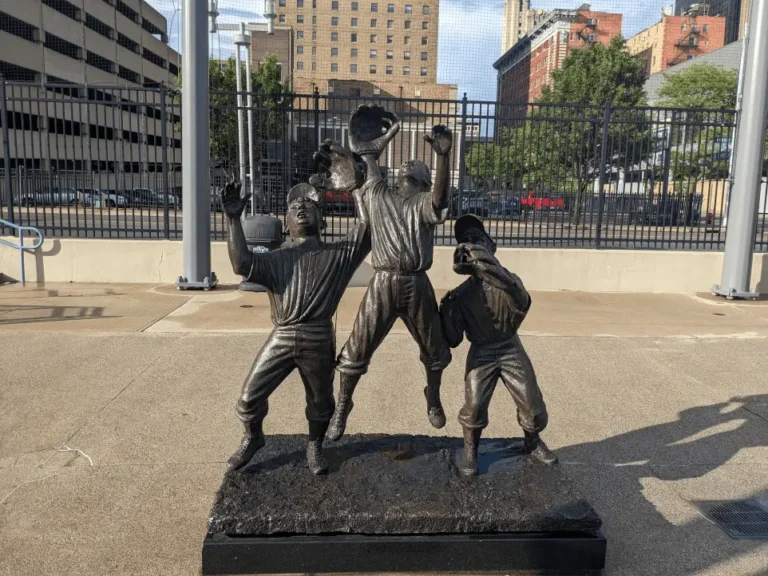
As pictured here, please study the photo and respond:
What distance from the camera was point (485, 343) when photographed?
329cm

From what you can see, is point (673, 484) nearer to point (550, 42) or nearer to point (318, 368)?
point (318, 368)

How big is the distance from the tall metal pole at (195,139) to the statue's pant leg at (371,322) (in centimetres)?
663

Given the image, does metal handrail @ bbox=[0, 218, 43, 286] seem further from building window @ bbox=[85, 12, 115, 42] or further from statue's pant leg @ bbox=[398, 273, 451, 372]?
building window @ bbox=[85, 12, 115, 42]

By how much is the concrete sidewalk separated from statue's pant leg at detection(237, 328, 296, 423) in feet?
2.28

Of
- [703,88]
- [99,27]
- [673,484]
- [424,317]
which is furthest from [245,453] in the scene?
[99,27]

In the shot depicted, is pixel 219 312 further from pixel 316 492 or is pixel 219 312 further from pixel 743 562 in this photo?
pixel 743 562

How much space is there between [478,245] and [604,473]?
173 cm

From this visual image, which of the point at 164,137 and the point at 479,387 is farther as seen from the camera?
the point at 164,137

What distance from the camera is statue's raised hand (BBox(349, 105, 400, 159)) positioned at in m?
3.47

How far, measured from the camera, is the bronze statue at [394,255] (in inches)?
128

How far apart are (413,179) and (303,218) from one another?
2.16ft

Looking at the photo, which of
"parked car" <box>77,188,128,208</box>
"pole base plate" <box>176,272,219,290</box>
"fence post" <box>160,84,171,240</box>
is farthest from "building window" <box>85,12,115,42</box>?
"pole base plate" <box>176,272,219,290</box>

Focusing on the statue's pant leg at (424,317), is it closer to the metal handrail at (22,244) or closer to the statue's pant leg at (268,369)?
the statue's pant leg at (268,369)

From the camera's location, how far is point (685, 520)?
3383 millimetres
